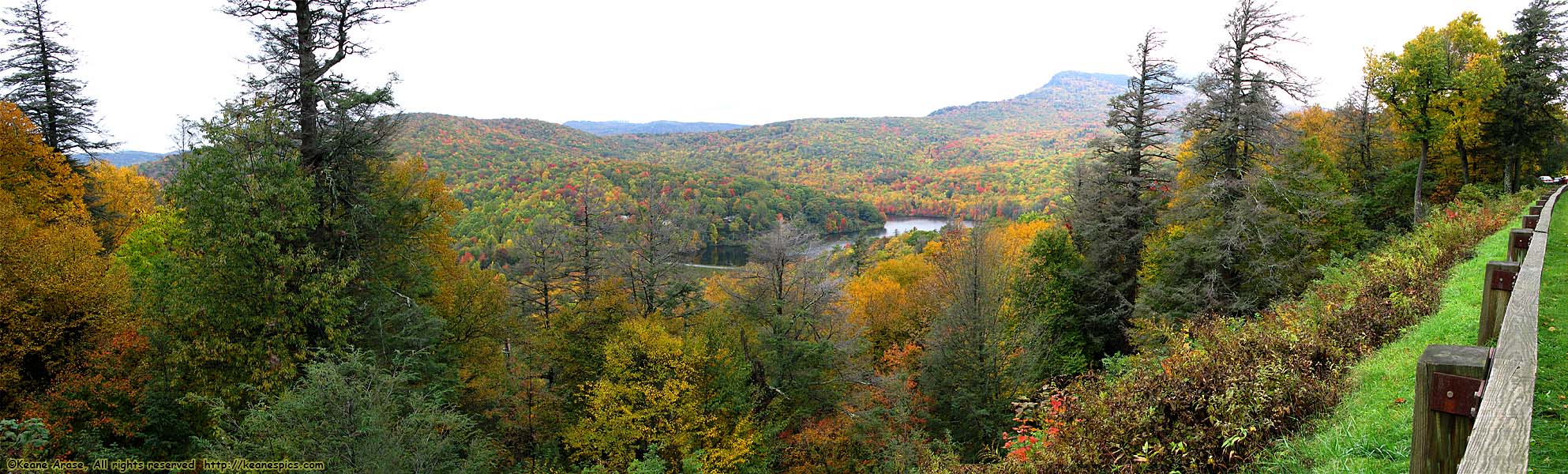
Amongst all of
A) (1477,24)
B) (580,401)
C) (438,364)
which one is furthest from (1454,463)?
(1477,24)

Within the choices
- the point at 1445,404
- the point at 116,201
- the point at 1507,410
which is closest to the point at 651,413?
the point at 1445,404

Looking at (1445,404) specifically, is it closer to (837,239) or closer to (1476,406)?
(1476,406)

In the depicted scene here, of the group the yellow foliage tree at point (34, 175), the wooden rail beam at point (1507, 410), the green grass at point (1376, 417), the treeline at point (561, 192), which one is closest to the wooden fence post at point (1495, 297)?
the green grass at point (1376, 417)

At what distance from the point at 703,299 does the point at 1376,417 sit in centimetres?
1777

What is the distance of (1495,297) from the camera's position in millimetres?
3680

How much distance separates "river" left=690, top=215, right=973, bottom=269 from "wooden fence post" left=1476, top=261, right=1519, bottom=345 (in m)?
50.9

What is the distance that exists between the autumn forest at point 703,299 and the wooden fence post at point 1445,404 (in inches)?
111

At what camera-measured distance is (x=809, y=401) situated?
61.0ft

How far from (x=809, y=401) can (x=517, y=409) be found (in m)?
8.24

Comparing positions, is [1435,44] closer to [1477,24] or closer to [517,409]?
[1477,24]

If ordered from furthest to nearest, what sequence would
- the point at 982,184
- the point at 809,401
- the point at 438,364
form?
the point at 982,184 < the point at 809,401 < the point at 438,364

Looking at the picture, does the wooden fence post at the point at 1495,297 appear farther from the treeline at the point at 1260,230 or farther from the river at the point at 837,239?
the river at the point at 837,239

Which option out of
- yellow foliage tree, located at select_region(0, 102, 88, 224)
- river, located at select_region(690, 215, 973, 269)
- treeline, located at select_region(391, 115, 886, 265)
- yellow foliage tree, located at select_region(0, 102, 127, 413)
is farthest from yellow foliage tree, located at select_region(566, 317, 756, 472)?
river, located at select_region(690, 215, 973, 269)

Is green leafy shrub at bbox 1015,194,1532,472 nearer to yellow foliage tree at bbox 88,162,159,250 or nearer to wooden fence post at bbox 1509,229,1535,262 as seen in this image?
wooden fence post at bbox 1509,229,1535,262
